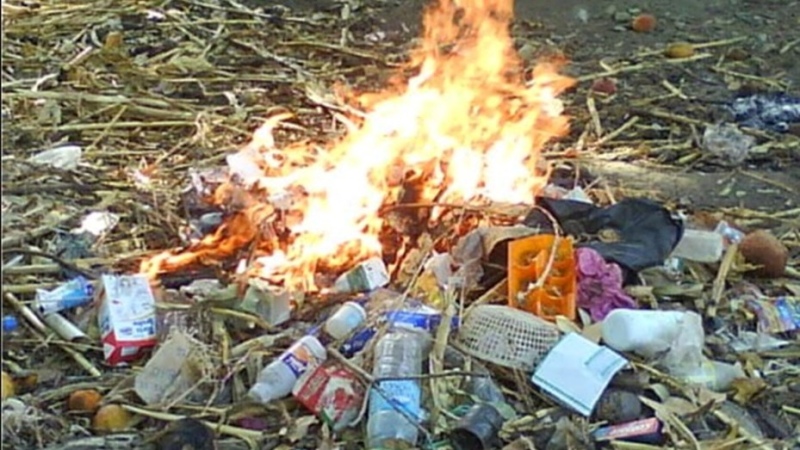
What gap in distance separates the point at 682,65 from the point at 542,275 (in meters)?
3.31

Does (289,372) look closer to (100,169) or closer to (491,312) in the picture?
(491,312)

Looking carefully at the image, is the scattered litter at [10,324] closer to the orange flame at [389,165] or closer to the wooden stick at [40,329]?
the wooden stick at [40,329]

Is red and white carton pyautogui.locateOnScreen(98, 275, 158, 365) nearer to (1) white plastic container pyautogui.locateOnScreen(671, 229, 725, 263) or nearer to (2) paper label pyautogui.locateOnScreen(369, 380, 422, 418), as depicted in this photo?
(2) paper label pyautogui.locateOnScreen(369, 380, 422, 418)

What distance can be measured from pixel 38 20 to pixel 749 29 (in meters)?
3.73

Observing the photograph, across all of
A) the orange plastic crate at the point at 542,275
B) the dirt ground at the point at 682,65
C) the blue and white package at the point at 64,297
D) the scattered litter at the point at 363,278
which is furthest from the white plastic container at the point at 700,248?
the blue and white package at the point at 64,297

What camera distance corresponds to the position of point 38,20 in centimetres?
682

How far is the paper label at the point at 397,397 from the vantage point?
339 centimetres

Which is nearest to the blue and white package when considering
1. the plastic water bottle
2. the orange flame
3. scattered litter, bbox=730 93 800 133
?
the orange flame

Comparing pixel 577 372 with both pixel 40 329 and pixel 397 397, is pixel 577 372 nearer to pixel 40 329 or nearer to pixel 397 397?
pixel 397 397

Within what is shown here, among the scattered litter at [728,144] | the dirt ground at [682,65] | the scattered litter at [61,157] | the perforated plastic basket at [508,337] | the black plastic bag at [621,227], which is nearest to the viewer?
the perforated plastic basket at [508,337]

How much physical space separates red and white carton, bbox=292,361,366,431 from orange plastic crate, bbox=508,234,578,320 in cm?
58

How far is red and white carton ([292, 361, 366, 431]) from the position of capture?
3.42 metres

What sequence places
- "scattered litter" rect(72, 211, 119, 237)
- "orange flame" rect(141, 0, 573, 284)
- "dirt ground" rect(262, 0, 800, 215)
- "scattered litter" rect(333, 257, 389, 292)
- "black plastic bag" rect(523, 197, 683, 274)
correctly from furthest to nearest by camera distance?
"dirt ground" rect(262, 0, 800, 215) < "scattered litter" rect(72, 211, 119, 237) < "orange flame" rect(141, 0, 573, 284) < "black plastic bag" rect(523, 197, 683, 274) < "scattered litter" rect(333, 257, 389, 292)

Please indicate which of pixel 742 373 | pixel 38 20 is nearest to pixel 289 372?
pixel 742 373
